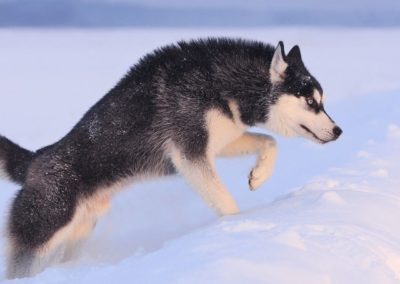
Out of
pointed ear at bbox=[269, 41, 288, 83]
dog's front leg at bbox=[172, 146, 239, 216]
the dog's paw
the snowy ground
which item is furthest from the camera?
the dog's paw

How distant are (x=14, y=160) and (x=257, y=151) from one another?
2531 millimetres

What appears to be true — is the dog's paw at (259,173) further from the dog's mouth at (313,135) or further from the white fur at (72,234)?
the white fur at (72,234)

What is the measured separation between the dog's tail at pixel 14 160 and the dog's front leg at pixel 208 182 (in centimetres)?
169

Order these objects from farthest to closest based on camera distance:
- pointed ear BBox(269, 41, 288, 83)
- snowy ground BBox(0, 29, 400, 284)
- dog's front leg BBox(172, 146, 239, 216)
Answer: pointed ear BBox(269, 41, 288, 83) → dog's front leg BBox(172, 146, 239, 216) → snowy ground BBox(0, 29, 400, 284)

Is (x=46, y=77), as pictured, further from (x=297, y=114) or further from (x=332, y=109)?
(x=297, y=114)

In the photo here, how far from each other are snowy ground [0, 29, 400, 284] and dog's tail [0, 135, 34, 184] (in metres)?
0.34

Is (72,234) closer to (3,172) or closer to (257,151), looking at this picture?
(3,172)

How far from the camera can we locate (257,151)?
24.0 feet

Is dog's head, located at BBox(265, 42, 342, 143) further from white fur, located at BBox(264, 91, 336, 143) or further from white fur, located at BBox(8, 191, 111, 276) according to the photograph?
white fur, located at BBox(8, 191, 111, 276)

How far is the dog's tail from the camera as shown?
7.16m

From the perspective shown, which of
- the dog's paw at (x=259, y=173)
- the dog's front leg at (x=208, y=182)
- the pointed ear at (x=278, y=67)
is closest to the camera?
the dog's front leg at (x=208, y=182)

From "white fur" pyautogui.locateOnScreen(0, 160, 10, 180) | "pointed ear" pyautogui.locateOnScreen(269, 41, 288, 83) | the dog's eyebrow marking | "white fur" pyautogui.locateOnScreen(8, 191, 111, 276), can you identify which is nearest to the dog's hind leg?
"white fur" pyautogui.locateOnScreen(8, 191, 111, 276)

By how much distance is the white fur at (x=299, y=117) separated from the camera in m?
6.95

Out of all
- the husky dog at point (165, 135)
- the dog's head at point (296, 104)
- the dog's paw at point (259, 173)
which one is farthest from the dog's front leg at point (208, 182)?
the dog's head at point (296, 104)
